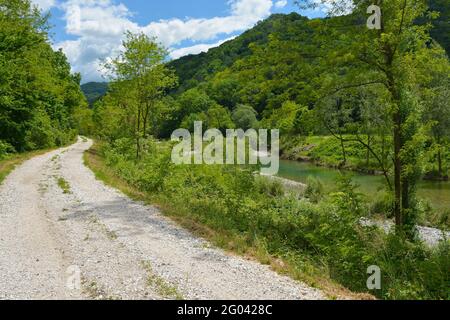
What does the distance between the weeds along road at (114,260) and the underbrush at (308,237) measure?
28.4 inches

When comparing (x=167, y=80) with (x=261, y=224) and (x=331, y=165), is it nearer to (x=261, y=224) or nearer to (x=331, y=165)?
(x=261, y=224)

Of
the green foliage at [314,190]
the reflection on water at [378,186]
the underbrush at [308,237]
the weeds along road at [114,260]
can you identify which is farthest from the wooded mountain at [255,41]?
the green foliage at [314,190]

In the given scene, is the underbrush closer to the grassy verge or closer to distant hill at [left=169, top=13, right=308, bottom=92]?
the grassy verge

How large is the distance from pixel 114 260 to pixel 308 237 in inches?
234

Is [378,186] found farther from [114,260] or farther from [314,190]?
[114,260]

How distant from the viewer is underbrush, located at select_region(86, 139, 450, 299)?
8492mm

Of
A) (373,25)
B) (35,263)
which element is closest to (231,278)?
(35,263)

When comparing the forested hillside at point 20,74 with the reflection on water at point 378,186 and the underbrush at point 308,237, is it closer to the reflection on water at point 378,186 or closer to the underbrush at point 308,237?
the underbrush at point 308,237

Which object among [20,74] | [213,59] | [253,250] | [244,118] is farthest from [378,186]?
[213,59]

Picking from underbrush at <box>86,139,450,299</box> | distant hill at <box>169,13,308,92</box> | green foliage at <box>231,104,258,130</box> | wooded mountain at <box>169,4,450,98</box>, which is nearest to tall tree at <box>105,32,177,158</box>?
wooded mountain at <box>169,4,450,98</box>

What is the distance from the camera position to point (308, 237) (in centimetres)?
1194

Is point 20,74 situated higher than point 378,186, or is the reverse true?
point 20,74

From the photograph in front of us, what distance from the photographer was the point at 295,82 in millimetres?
13445
